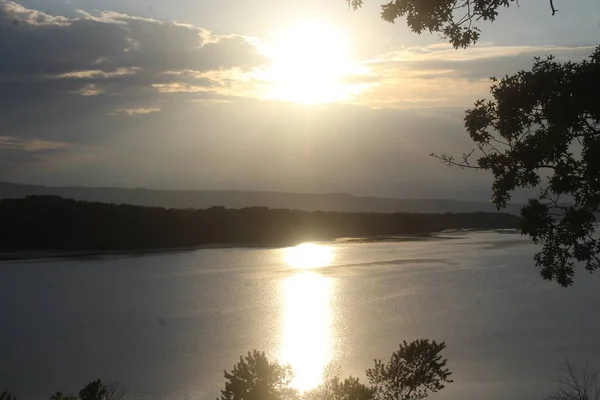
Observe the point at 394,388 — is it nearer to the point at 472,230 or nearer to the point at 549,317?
the point at 549,317

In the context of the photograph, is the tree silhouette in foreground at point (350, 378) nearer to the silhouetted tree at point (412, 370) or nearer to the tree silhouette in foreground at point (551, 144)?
the silhouetted tree at point (412, 370)

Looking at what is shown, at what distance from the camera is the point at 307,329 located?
25.3 meters

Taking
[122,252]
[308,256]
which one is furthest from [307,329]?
[122,252]

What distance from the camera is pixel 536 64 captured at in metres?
7.74

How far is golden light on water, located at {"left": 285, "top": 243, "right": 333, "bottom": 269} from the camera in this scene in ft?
162

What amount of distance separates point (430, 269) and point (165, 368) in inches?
1093

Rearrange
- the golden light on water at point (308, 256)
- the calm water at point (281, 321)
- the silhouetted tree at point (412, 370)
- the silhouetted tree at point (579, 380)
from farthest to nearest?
the golden light on water at point (308, 256) → the calm water at point (281, 321) → the silhouetted tree at point (579, 380) → the silhouetted tree at point (412, 370)

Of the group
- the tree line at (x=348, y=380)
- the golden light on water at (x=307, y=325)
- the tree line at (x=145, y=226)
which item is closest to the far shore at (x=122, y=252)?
the tree line at (x=145, y=226)

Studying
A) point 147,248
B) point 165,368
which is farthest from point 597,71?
point 147,248

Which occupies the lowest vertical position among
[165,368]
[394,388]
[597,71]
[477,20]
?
[165,368]

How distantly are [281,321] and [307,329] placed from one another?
2.65 meters

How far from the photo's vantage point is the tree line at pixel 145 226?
58.4m

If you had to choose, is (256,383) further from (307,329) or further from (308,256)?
(308,256)

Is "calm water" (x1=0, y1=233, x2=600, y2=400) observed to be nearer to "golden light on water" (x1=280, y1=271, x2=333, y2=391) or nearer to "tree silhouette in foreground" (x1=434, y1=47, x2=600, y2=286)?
"golden light on water" (x1=280, y1=271, x2=333, y2=391)
